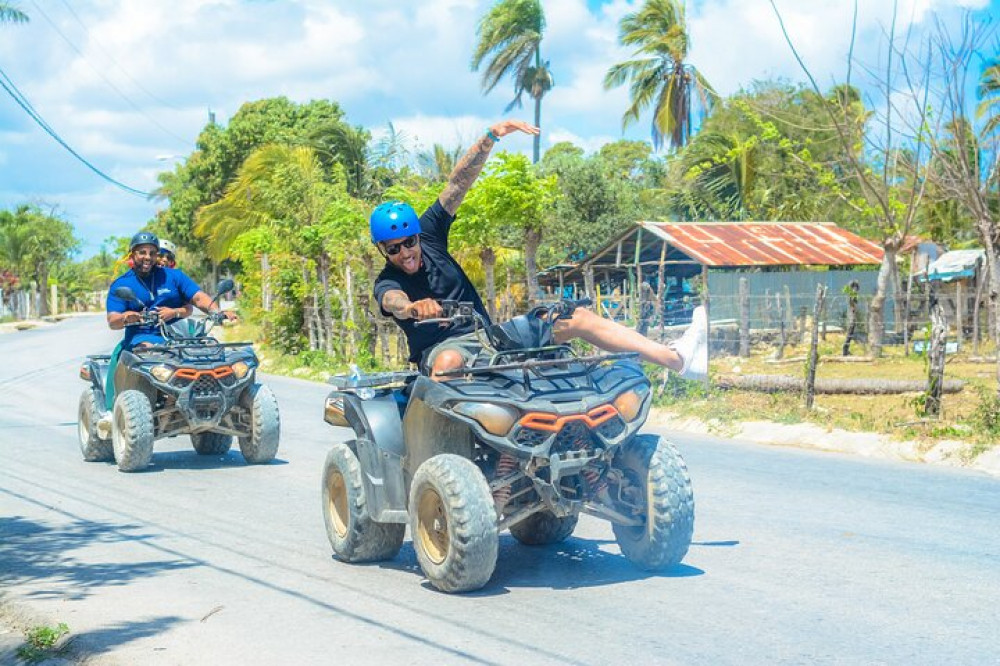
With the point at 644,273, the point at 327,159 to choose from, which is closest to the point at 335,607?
the point at 644,273

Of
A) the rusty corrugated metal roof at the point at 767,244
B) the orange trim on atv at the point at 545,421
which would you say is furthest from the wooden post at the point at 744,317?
the orange trim on atv at the point at 545,421

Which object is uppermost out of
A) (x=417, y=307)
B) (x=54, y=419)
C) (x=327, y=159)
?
(x=327, y=159)

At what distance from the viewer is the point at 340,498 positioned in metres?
7.84

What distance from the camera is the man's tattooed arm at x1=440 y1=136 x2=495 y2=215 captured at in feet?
26.1

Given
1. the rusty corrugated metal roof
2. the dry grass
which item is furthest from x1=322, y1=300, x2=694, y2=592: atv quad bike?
the rusty corrugated metal roof

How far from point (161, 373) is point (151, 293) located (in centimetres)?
96

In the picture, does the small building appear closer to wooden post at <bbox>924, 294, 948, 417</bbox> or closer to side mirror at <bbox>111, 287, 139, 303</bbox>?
wooden post at <bbox>924, 294, 948, 417</bbox>

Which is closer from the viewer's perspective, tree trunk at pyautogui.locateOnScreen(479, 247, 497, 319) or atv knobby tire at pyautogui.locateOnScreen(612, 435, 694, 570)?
atv knobby tire at pyautogui.locateOnScreen(612, 435, 694, 570)

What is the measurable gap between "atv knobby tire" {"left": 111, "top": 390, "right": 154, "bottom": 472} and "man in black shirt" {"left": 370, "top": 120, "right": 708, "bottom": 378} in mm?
5310

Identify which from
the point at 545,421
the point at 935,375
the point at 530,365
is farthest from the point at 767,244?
the point at 545,421

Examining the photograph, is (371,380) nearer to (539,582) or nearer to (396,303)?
(396,303)

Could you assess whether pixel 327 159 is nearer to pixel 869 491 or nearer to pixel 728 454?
pixel 728 454

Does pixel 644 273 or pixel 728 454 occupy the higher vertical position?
pixel 644 273

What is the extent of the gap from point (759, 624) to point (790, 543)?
2225 mm
